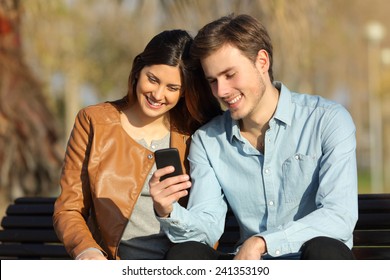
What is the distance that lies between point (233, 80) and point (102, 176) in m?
0.75

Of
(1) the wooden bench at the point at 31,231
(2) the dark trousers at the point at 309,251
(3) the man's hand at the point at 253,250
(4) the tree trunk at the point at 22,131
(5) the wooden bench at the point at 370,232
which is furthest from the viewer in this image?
(4) the tree trunk at the point at 22,131

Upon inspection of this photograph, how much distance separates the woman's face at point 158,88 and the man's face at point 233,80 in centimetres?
21

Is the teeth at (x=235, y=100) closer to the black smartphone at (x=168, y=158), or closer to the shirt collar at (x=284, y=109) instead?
the shirt collar at (x=284, y=109)

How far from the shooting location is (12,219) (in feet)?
16.0

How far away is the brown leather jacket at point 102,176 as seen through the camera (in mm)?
3980

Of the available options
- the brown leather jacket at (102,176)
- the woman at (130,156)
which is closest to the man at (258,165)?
the woman at (130,156)

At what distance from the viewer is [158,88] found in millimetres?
3922

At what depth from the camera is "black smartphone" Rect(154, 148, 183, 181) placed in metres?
3.50

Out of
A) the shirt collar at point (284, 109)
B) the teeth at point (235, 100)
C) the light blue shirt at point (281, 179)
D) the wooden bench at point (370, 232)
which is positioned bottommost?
the wooden bench at point (370, 232)

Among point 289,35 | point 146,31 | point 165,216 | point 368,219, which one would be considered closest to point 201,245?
point 165,216

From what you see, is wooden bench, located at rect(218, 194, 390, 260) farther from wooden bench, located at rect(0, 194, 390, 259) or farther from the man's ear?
the man's ear

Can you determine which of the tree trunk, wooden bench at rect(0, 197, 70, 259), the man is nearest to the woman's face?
the man

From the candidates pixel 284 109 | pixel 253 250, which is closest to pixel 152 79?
pixel 284 109

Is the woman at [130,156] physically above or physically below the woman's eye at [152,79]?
below
